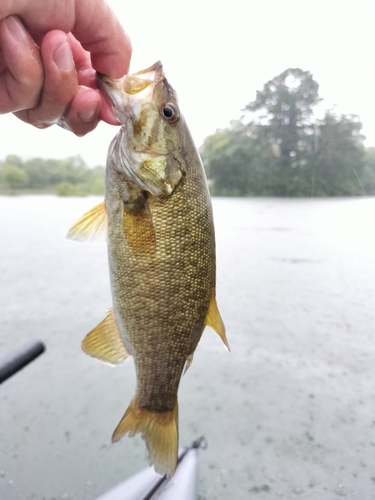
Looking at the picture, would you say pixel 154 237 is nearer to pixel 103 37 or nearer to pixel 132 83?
pixel 132 83

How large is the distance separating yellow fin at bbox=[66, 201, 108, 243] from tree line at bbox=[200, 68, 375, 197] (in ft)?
5.99

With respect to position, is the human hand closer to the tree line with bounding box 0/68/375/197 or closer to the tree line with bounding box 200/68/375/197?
the tree line with bounding box 0/68/375/197

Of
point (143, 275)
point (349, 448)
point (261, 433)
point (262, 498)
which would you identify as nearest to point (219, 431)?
point (261, 433)

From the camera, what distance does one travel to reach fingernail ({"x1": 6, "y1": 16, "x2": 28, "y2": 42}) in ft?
3.07

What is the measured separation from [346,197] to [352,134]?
51 centimetres

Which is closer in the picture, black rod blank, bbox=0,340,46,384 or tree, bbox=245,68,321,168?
black rod blank, bbox=0,340,46,384

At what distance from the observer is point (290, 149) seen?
10.1 ft

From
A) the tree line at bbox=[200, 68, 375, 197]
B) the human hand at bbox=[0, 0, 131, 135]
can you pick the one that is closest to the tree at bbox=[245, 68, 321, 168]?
the tree line at bbox=[200, 68, 375, 197]

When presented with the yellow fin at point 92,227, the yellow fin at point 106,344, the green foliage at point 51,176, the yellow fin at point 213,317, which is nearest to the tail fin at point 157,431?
the yellow fin at point 106,344

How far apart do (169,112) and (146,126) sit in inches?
3.0

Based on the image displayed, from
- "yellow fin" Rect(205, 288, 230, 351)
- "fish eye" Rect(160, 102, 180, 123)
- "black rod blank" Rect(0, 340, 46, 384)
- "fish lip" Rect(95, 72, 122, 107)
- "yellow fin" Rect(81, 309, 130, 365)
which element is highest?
"fish lip" Rect(95, 72, 122, 107)

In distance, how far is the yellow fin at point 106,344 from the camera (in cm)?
108

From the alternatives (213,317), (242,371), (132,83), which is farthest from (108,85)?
(242,371)

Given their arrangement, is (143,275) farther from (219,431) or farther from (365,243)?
(365,243)
